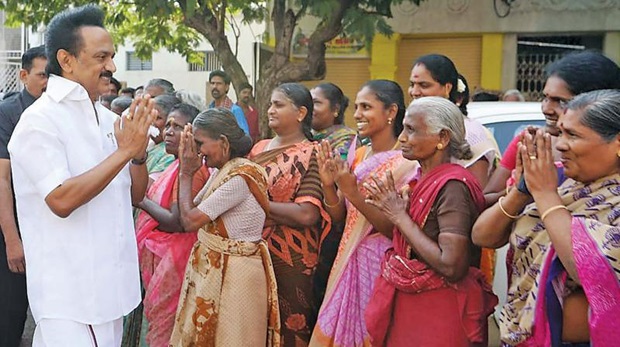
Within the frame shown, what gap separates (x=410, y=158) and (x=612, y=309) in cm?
A: 109

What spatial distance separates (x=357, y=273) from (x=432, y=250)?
24.6 inches

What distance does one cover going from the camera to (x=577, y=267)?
2008 mm

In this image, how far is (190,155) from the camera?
3402 mm

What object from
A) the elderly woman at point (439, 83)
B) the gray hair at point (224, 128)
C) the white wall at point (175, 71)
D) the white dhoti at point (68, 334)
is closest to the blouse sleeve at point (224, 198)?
the gray hair at point (224, 128)

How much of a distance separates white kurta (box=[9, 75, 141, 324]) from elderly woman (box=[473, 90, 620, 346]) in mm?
1482

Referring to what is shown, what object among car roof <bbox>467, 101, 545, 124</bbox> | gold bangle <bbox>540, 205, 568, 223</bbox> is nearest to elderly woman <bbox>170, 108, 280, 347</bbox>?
car roof <bbox>467, 101, 545, 124</bbox>

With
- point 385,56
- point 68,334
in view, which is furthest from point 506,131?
point 385,56

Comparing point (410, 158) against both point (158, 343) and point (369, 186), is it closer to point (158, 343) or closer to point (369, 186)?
point (369, 186)

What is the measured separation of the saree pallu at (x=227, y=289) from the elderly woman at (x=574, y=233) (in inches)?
57.5

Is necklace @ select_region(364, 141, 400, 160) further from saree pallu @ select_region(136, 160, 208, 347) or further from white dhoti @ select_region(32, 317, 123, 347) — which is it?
white dhoti @ select_region(32, 317, 123, 347)

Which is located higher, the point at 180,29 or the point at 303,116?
the point at 180,29

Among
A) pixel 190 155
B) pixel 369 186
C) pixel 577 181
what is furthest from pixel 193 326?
pixel 577 181

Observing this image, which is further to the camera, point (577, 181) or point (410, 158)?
point (410, 158)

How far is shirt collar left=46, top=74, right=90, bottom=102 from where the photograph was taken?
2.48 m
